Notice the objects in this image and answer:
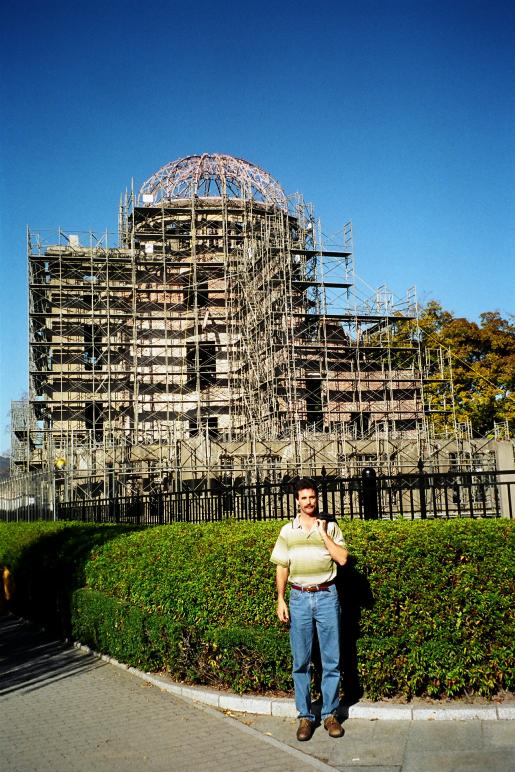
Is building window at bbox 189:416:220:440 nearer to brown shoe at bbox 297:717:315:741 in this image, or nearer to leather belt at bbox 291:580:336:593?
leather belt at bbox 291:580:336:593

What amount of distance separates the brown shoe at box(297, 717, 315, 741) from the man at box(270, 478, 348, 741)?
20 millimetres

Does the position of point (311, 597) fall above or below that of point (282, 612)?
above

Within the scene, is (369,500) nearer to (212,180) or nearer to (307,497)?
(307,497)

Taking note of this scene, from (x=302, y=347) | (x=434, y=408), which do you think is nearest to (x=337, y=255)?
(x=302, y=347)

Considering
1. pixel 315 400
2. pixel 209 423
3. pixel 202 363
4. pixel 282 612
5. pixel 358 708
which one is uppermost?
pixel 202 363

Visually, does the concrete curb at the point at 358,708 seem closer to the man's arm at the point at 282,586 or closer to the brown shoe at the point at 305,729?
the brown shoe at the point at 305,729

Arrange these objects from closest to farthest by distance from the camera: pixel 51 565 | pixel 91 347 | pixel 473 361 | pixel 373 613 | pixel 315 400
→ pixel 373 613, pixel 51 565, pixel 315 400, pixel 91 347, pixel 473 361

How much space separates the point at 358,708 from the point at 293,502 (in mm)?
4101

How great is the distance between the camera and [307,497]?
6695mm

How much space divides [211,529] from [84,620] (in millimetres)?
2481

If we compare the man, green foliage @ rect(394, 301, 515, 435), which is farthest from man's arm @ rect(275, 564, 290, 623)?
green foliage @ rect(394, 301, 515, 435)

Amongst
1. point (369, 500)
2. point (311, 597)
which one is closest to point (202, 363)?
point (369, 500)

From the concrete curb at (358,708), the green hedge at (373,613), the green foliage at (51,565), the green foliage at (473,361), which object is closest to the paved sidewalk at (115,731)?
the concrete curb at (358,708)

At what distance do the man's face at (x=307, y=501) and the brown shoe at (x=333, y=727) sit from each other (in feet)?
5.30
